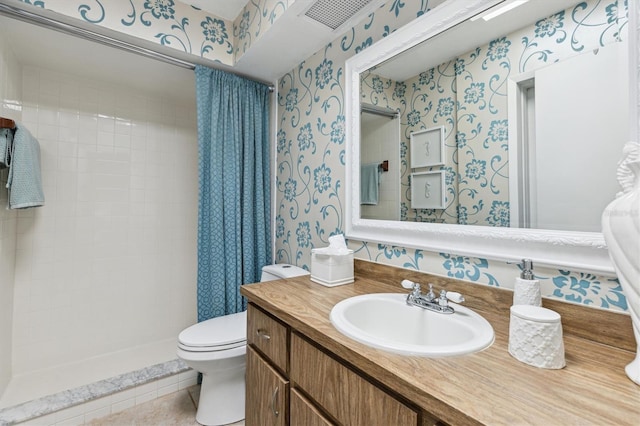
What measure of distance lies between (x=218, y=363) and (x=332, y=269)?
2.67 feet

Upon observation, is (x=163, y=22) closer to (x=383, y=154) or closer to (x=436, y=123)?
(x=383, y=154)

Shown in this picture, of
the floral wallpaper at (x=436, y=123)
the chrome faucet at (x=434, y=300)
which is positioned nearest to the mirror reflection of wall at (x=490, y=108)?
the floral wallpaper at (x=436, y=123)

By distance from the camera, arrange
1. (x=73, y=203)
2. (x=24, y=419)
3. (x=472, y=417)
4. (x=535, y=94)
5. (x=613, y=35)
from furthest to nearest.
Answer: (x=73, y=203), (x=24, y=419), (x=535, y=94), (x=613, y=35), (x=472, y=417)

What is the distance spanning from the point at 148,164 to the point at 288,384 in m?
2.18

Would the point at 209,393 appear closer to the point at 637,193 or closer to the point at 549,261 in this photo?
the point at 549,261

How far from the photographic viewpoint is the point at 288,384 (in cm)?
96

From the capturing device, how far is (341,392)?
75 cm

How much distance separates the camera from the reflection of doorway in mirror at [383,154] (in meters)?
1.30

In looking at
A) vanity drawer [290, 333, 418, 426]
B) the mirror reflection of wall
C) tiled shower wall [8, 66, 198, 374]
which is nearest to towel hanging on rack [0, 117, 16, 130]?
tiled shower wall [8, 66, 198, 374]

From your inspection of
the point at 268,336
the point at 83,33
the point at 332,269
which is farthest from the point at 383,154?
the point at 83,33

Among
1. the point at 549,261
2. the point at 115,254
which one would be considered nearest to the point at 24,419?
the point at 115,254

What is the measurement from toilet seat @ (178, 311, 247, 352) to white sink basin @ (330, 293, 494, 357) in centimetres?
82

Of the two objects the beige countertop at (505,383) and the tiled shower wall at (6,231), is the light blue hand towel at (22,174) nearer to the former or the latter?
the tiled shower wall at (6,231)

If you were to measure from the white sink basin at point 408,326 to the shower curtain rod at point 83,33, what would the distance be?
177cm
